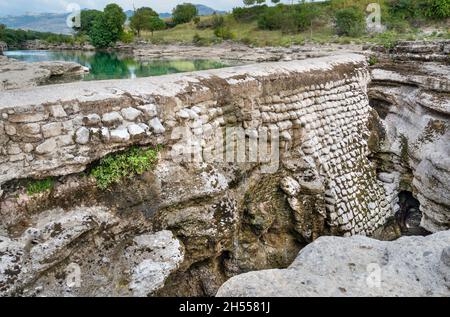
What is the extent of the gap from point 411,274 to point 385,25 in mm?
28541

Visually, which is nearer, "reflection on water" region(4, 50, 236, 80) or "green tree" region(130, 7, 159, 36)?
"reflection on water" region(4, 50, 236, 80)

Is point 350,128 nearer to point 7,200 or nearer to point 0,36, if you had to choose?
point 7,200

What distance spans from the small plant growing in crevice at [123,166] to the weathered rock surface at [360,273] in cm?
Answer: 168

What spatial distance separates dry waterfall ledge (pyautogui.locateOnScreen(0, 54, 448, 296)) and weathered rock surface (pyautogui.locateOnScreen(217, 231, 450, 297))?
4.52ft

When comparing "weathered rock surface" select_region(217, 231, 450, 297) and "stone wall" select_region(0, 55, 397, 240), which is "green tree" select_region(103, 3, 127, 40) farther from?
"weathered rock surface" select_region(217, 231, 450, 297)

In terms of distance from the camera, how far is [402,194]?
674cm

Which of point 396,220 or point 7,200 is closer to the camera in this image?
point 7,200

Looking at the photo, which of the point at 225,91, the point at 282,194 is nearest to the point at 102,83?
the point at 225,91

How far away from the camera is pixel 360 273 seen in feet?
7.36

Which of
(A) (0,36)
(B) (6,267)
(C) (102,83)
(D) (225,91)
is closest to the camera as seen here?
(B) (6,267)

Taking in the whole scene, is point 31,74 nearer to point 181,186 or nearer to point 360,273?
point 181,186

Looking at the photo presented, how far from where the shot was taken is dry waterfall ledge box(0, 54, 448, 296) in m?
3.06

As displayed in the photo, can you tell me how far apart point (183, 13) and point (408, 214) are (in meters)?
50.8

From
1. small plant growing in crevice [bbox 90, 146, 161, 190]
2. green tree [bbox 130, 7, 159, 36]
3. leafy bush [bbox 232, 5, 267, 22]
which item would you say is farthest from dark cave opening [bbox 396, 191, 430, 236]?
green tree [bbox 130, 7, 159, 36]
